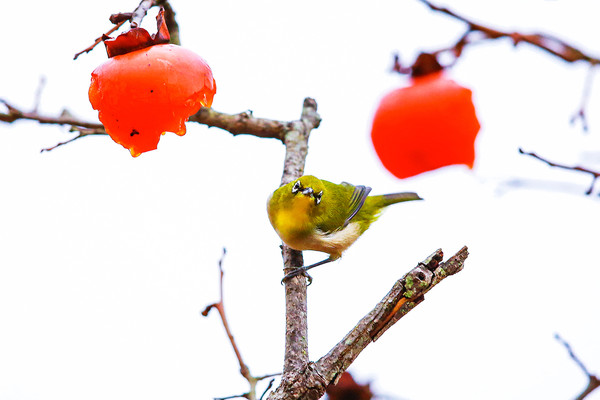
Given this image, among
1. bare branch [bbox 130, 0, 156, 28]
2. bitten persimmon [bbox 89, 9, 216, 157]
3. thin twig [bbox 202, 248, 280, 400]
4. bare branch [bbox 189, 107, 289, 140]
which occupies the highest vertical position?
bare branch [bbox 189, 107, 289, 140]

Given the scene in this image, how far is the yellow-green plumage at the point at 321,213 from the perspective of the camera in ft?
10.4

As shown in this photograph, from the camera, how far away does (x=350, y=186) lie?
3908mm

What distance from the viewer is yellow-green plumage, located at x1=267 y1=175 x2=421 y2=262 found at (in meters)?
3.18

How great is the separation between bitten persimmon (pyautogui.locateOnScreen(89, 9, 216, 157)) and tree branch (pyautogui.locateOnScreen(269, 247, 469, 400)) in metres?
0.80

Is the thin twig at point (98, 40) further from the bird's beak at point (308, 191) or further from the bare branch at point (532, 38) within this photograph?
the bird's beak at point (308, 191)

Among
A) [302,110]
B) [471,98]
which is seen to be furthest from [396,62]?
[302,110]

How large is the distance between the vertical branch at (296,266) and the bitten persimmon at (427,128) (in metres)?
0.87

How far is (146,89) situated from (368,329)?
956 millimetres

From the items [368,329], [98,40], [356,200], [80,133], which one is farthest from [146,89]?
[356,200]

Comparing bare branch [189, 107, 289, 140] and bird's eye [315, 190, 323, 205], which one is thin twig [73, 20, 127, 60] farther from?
bird's eye [315, 190, 323, 205]

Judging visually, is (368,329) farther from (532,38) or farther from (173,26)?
(173,26)

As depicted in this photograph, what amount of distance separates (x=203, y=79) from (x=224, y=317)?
2.83ft

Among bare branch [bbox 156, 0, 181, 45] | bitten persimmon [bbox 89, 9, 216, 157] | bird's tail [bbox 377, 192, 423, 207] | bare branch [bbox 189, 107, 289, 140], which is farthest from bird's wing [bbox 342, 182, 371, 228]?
bitten persimmon [bbox 89, 9, 216, 157]

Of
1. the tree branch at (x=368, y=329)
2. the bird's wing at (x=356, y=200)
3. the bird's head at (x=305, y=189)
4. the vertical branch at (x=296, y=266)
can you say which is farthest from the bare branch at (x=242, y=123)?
the tree branch at (x=368, y=329)
